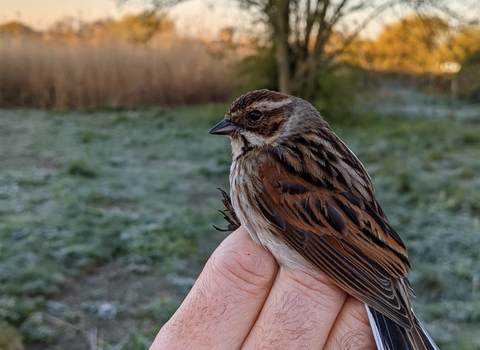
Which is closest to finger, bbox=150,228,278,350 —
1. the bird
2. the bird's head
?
the bird

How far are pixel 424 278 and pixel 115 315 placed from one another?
8.49 ft

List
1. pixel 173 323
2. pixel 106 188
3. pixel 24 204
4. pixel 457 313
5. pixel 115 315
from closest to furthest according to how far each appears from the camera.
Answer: pixel 173 323
pixel 457 313
pixel 115 315
pixel 24 204
pixel 106 188

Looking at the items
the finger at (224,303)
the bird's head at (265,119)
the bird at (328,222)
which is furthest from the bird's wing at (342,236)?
the bird's head at (265,119)

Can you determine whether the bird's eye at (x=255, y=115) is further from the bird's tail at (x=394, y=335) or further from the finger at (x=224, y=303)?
the bird's tail at (x=394, y=335)

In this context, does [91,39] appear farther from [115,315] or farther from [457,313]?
[457,313]

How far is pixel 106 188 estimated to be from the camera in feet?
21.2

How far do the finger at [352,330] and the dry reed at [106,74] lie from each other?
12707 millimetres

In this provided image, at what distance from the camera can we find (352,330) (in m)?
1.71

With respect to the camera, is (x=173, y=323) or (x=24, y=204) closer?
(x=173, y=323)

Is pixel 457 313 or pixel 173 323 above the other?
pixel 173 323

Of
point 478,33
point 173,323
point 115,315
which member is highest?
point 478,33

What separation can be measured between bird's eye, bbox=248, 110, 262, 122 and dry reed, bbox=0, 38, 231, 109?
11.9 metres

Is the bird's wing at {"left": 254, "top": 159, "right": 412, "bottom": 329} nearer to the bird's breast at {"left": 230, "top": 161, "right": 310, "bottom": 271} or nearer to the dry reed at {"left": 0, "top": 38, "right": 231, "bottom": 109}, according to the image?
the bird's breast at {"left": 230, "top": 161, "right": 310, "bottom": 271}

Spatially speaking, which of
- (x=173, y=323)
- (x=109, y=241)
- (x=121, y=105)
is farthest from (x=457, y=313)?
(x=121, y=105)
